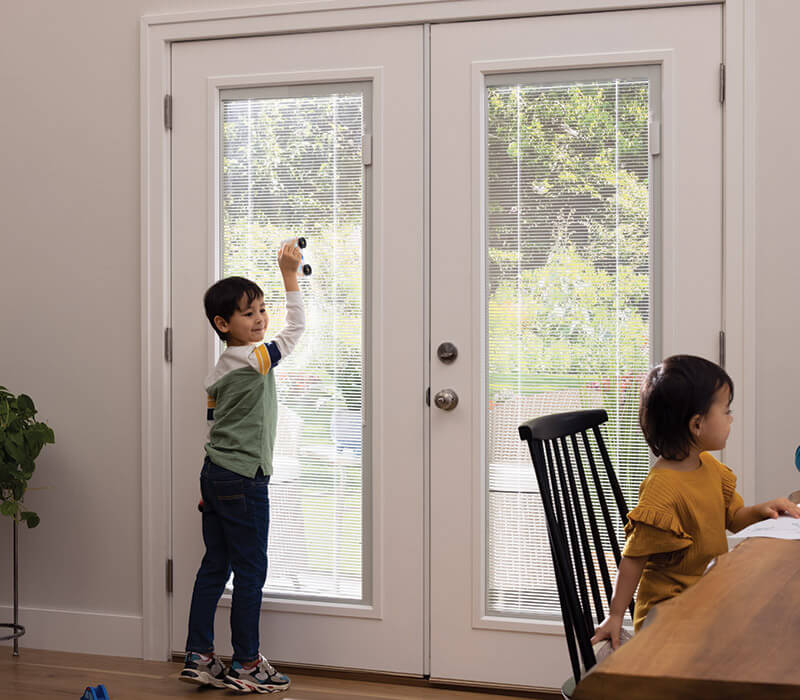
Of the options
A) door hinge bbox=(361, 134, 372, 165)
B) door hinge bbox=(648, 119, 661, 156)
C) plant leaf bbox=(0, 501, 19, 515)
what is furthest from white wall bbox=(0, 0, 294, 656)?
door hinge bbox=(648, 119, 661, 156)

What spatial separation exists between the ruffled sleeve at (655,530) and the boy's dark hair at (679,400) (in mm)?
98

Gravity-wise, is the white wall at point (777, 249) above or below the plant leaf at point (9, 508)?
above

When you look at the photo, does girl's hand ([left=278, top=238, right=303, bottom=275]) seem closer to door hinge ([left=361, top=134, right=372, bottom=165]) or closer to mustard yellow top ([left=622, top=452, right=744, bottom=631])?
door hinge ([left=361, top=134, right=372, bottom=165])

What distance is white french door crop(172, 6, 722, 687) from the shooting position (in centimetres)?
255

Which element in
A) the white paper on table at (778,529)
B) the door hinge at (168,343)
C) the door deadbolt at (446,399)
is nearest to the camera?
the white paper on table at (778,529)

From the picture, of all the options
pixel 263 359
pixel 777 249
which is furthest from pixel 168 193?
pixel 777 249

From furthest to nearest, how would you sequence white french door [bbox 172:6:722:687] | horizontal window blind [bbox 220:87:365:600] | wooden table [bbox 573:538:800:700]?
horizontal window blind [bbox 220:87:365:600] → white french door [bbox 172:6:722:687] → wooden table [bbox 573:538:800:700]

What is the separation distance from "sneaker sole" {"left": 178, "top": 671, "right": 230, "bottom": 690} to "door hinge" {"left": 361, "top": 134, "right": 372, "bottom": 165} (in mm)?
1621

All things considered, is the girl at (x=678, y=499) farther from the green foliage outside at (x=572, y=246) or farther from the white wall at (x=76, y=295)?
the white wall at (x=76, y=295)

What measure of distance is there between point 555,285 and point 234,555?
125 cm

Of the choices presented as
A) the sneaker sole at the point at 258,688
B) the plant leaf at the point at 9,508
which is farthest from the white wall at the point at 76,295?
the sneaker sole at the point at 258,688

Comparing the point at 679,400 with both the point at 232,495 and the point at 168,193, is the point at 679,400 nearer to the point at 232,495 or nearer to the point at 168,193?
the point at 232,495

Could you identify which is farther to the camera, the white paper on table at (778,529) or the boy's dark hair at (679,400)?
the boy's dark hair at (679,400)

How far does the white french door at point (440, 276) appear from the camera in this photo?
2.55m
